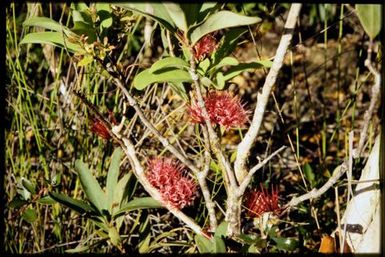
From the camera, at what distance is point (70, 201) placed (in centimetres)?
94

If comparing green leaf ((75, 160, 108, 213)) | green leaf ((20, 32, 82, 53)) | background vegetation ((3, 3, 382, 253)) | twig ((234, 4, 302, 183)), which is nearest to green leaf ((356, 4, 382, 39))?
twig ((234, 4, 302, 183))

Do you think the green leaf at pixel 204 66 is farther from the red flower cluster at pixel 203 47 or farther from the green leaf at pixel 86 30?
the green leaf at pixel 86 30

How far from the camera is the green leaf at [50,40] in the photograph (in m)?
0.85

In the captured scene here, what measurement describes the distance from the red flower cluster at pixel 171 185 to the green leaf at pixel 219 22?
0.83 ft

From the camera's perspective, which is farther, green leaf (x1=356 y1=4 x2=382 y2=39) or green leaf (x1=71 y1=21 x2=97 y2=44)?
green leaf (x1=71 y1=21 x2=97 y2=44)

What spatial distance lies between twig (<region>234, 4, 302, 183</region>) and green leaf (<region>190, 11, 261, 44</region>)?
0.28ft

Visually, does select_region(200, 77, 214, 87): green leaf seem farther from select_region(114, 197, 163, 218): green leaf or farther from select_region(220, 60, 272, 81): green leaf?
select_region(114, 197, 163, 218): green leaf

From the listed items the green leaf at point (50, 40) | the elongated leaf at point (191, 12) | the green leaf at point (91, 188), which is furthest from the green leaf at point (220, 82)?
the green leaf at point (91, 188)

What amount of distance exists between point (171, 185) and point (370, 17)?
0.41m

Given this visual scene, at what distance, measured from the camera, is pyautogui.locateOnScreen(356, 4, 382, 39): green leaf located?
0.67 metres

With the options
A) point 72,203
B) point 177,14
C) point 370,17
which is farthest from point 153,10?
point 72,203

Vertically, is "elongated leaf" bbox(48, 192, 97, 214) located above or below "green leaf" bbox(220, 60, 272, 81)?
below

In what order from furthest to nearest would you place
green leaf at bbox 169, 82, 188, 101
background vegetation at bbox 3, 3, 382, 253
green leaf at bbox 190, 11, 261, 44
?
background vegetation at bbox 3, 3, 382, 253, green leaf at bbox 169, 82, 188, 101, green leaf at bbox 190, 11, 261, 44

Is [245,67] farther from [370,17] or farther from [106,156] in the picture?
[106,156]
